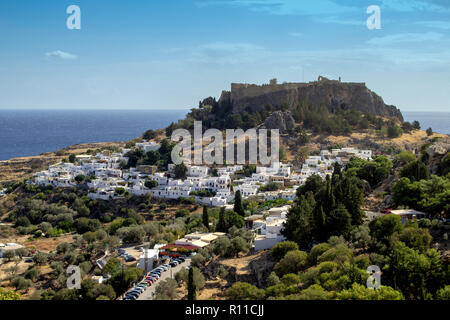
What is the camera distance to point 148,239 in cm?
2817

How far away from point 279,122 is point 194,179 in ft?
53.2

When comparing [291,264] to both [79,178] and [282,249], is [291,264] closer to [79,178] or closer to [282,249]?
[282,249]

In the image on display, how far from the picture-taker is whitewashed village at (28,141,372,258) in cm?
3956

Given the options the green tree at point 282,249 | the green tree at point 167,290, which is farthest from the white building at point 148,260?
the green tree at point 282,249

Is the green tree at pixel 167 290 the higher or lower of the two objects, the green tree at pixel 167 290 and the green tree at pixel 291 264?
the lower

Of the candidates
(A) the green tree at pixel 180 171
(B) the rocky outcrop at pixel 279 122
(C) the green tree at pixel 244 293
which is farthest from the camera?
(B) the rocky outcrop at pixel 279 122

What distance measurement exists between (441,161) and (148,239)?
18.7 metres

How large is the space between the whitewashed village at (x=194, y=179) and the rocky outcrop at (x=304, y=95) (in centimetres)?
1297

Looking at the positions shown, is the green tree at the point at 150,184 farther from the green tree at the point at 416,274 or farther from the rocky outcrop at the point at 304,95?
the green tree at the point at 416,274

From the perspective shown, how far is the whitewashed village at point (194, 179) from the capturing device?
130ft

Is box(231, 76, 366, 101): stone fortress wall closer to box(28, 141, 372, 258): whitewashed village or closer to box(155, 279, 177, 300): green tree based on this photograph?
box(28, 141, 372, 258): whitewashed village

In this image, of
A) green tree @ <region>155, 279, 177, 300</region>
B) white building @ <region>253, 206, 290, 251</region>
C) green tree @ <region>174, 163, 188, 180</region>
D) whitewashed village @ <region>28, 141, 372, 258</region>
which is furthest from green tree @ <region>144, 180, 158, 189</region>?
green tree @ <region>155, 279, 177, 300</region>

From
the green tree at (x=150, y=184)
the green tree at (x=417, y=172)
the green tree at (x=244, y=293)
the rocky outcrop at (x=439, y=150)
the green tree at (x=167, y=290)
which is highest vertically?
the rocky outcrop at (x=439, y=150)
